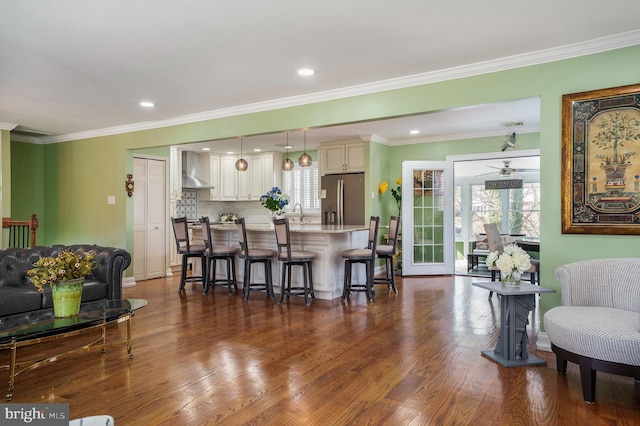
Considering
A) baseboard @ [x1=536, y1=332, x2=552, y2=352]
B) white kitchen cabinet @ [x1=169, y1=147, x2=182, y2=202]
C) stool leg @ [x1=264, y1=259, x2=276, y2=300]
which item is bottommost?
baseboard @ [x1=536, y1=332, x2=552, y2=352]

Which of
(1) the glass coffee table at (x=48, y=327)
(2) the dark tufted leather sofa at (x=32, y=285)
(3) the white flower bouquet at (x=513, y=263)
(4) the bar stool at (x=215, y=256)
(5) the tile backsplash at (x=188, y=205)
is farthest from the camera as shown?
(5) the tile backsplash at (x=188, y=205)

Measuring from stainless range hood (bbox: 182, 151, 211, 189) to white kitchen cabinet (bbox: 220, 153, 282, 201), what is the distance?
41 cm

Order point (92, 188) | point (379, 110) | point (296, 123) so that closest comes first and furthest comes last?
point (379, 110), point (296, 123), point (92, 188)

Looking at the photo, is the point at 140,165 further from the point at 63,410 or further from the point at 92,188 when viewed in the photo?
the point at 63,410

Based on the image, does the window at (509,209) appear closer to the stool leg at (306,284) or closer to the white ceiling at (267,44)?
the stool leg at (306,284)

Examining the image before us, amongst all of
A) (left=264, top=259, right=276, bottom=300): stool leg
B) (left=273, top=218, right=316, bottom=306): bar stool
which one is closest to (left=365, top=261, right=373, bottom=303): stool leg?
(left=273, top=218, right=316, bottom=306): bar stool

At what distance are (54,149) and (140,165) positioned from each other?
1746 millimetres

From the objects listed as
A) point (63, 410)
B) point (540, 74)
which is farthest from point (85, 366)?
point (540, 74)

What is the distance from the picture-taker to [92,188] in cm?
711

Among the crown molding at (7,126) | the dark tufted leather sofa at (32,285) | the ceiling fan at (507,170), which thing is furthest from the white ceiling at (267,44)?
the ceiling fan at (507,170)

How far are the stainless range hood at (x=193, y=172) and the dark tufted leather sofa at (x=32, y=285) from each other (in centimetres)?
420

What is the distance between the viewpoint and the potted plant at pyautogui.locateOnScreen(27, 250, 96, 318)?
300cm

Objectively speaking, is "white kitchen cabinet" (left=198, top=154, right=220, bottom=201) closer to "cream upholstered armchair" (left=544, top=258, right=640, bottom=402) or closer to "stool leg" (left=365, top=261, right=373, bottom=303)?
"stool leg" (left=365, top=261, right=373, bottom=303)

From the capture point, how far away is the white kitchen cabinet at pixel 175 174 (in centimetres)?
812
